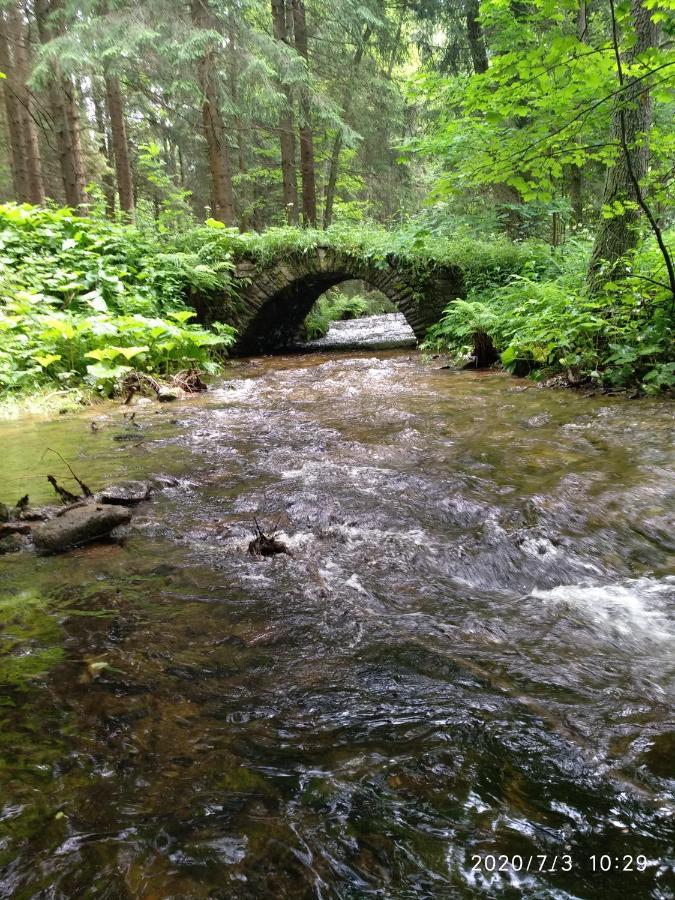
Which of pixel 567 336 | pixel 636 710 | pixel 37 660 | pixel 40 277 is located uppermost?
pixel 40 277

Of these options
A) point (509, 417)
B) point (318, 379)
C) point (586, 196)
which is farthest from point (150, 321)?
point (586, 196)

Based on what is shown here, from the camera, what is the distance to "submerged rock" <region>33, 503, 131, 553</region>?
2.67 metres

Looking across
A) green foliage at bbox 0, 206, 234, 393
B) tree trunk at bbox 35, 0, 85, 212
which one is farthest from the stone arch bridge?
tree trunk at bbox 35, 0, 85, 212

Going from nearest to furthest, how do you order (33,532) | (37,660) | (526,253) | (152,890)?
(152,890) → (37,660) → (33,532) → (526,253)

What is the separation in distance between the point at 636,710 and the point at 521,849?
0.64m

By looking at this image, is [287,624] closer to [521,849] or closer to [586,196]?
[521,849]

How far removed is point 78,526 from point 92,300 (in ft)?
22.1

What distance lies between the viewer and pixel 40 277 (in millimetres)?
8281

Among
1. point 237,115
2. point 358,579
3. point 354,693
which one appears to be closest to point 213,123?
point 237,115

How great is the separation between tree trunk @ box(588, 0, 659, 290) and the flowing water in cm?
411

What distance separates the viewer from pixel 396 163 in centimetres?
1193

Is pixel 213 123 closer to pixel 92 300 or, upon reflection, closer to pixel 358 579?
pixel 92 300

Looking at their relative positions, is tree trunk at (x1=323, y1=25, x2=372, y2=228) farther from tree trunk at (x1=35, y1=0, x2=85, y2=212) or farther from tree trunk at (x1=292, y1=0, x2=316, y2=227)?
tree trunk at (x1=35, y1=0, x2=85, y2=212)

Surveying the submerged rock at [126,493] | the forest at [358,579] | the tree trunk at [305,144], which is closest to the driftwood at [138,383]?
the forest at [358,579]
